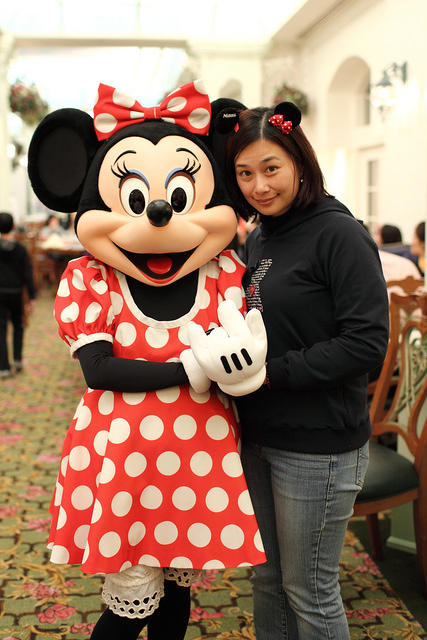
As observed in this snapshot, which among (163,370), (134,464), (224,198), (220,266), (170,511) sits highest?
(224,198)

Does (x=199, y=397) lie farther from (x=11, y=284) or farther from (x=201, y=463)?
(x=11, y=284)

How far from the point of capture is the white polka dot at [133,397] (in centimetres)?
137

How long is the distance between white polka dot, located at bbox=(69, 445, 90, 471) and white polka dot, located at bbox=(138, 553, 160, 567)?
23 centimetres

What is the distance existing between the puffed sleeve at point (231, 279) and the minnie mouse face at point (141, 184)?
0.06m

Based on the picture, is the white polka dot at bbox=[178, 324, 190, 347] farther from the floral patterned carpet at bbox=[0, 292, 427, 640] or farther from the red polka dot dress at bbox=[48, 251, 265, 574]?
the floral patterned carpet at bbox=[0, 292, 427, 640]

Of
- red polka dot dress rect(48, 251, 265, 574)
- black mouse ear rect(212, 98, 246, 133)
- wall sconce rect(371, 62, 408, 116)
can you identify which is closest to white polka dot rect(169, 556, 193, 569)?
red polka dot dress rect(48, 251, 265, 574)

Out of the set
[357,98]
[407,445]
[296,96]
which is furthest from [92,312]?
[296,96]

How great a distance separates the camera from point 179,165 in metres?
1.44

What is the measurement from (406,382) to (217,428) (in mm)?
1138

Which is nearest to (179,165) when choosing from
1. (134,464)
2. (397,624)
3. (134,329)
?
(134,329)

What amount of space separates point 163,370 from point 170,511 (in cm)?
30

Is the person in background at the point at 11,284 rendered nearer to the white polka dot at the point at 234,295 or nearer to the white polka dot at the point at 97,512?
the white polka dot at the point at 234,295

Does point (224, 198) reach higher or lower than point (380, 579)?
higher

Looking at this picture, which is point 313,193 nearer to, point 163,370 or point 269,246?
point 269,246
